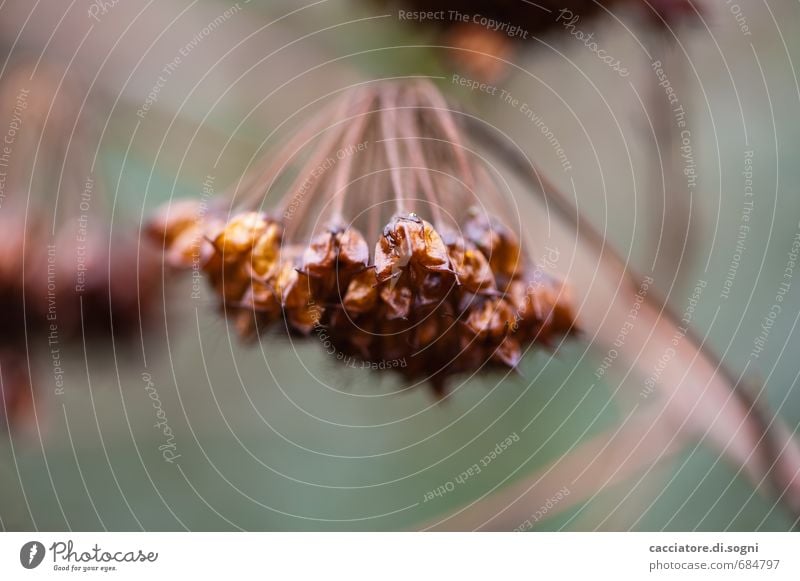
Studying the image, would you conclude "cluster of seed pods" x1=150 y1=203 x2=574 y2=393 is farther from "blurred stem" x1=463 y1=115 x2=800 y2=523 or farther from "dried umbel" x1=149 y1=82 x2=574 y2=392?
"blurred stem" x1=463 y1=115 x2=800 y2=523

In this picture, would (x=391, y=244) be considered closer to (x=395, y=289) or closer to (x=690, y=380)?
(x=395, y=289)

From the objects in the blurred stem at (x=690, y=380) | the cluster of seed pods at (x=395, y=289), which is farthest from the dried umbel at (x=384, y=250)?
the blurred stem at (x=690, y=380)

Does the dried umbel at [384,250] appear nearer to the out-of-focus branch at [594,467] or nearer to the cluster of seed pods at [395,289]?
the cluster of seed pods at [395,289]

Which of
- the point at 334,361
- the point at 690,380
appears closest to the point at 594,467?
the point at 690,380

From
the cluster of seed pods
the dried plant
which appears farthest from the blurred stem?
the cluster of seed pods
